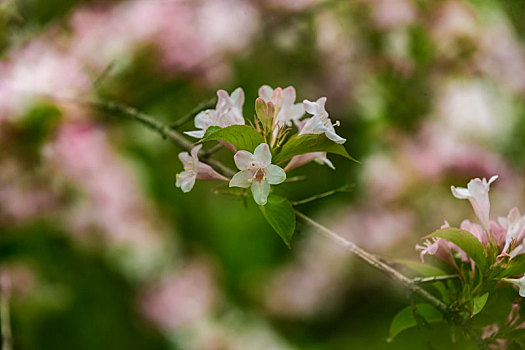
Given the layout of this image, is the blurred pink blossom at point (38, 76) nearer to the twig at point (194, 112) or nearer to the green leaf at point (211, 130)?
the twig at point (194, 112)

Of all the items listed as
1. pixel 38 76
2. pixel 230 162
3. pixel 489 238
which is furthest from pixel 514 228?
pixel 230 162

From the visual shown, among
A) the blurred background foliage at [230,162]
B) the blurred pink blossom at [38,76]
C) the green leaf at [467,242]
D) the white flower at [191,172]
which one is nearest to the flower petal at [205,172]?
the white flower at [191,172]

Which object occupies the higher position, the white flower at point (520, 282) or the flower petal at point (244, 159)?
the flower petal at point (244, 159)

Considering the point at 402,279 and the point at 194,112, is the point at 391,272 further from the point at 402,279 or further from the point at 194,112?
the point at 194,112

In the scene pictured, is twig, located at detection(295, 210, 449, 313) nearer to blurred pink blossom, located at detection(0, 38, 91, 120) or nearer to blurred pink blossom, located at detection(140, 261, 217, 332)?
blurred pink blossom, located at detection(0, 38, 91, 120)

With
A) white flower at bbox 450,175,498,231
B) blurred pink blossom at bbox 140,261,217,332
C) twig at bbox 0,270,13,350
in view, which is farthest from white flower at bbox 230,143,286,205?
blurred pink blossom at bbox 140,261,217,332

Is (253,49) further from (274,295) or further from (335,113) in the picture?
(274,295)

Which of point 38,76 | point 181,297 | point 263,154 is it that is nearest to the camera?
point 263,154
